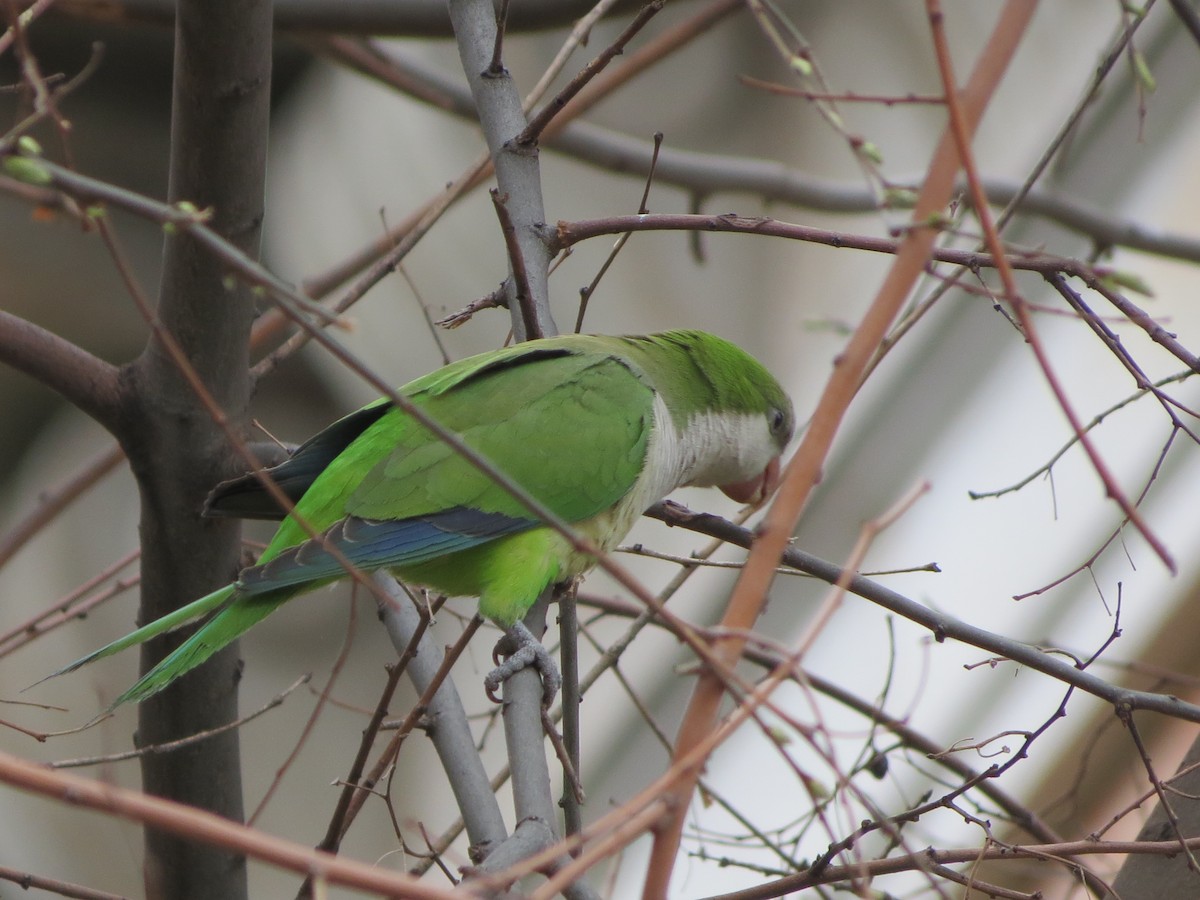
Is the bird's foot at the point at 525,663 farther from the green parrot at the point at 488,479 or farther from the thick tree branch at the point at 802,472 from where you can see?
the thick tree branch at the point at 802,472

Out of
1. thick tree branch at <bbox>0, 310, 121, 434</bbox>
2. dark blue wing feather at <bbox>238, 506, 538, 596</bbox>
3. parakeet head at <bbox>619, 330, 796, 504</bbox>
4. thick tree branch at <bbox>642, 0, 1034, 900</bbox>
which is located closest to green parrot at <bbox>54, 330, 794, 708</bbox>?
dark blue wing feather at <bbox>238, 506, 538, 596</bbox>

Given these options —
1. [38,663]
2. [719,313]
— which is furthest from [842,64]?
[38,663]

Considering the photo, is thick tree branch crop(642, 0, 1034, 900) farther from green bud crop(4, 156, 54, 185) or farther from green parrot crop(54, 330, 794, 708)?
green parrot crop(54, 330, 794, 708)

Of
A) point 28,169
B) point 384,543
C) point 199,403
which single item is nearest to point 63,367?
point 199,403

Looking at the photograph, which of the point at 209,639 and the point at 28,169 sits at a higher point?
the point at 209,639

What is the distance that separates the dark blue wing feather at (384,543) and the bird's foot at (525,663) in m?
0.22

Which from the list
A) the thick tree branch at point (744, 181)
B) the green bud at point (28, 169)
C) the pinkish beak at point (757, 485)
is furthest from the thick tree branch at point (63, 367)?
the thick tree branch at point (744, 181)

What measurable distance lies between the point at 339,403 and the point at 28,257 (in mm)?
1324

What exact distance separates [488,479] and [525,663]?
1.74ft

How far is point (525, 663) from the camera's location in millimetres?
1760

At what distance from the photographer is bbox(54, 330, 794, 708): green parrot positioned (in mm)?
2053

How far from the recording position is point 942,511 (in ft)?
15.8

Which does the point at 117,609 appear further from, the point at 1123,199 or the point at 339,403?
the point at 1123,199

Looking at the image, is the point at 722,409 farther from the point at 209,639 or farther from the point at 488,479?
the point at 209,639
